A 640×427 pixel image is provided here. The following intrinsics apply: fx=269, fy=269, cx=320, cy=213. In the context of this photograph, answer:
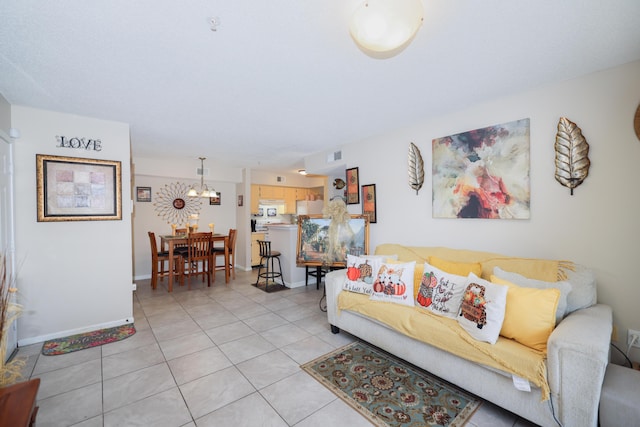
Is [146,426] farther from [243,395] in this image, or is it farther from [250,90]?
[250,90]

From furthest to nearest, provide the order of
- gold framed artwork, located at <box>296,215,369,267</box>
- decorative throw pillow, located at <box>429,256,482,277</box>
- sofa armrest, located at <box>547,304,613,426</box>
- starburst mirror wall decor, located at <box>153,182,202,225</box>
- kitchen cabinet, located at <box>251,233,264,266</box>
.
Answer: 1. kitchen cabinet, located at <box>251,233,264,266</box>
2. starburst mirror wall decor, located at <box>153,182,202,225</box>
3. gold framed artwork, located at <box>296,215,369,267</box>
4. decorative throw pillow, located at <box>429,256,482,277</box>
5. sofa armrest, located at <box>547,304,613,426</box>

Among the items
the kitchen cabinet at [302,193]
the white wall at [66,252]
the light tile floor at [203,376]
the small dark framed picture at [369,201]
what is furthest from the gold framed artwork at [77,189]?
the kitchen cabinet at [302,193]

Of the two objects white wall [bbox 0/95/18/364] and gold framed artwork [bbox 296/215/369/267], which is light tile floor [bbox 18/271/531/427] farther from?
gold framed artwork [bbox 296/215/369/267]

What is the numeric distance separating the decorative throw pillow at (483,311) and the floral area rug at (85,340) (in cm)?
338

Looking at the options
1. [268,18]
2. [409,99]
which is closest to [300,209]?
[409,99]

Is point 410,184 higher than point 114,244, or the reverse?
point 410,184

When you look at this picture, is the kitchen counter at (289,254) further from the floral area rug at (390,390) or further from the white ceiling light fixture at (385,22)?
the white ceiling light fixture at (385,22)

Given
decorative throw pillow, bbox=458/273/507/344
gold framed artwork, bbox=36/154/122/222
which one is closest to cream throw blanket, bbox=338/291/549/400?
decorative throw pillow, bbox=458/273/507/344

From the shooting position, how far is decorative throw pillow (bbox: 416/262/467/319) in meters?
2.21

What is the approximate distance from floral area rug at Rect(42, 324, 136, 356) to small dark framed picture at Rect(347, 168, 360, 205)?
3292mm

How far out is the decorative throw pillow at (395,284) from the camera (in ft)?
8.26

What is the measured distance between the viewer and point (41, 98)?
8.39 feet

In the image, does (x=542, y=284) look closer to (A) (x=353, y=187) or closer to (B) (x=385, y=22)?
(B) (x=385, y=22)

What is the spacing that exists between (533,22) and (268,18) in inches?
61.0
